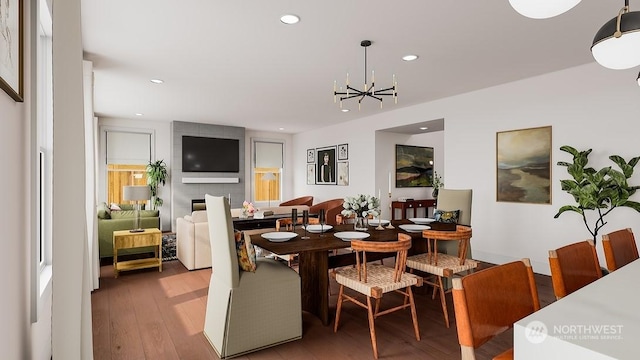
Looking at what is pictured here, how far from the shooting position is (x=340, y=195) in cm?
827

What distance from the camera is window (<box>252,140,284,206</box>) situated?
9.73 meters

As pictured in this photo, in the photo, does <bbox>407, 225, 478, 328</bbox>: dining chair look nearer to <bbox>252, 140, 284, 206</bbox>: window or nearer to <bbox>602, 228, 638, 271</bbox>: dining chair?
<bbox>602, 228, 638, 271</bbox>: dining chair

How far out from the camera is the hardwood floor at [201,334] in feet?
8.16

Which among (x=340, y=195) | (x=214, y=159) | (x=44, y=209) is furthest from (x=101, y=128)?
(x=44, y=209)

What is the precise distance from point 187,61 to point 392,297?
3.52 metres

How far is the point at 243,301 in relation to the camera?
2428 mm

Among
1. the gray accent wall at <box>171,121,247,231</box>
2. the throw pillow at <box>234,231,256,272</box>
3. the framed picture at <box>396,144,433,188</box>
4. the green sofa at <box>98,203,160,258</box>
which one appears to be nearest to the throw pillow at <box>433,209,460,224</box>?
the throw pillow at <box>234,231,256,272</box>

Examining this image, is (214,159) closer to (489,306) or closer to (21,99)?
(21,99)

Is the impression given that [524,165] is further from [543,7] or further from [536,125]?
[543,7]

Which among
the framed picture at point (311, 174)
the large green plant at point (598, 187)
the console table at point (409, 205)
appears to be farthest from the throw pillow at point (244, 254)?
the framed picture at point (311, 174)

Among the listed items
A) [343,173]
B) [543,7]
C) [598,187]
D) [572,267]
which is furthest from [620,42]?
[343,173]

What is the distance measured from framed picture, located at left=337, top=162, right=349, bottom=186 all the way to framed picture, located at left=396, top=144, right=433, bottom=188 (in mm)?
1163

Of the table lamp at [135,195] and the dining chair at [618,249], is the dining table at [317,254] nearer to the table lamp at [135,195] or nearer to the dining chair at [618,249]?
the dining chair at [618,249]

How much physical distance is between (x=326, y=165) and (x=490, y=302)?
24.8 feet
